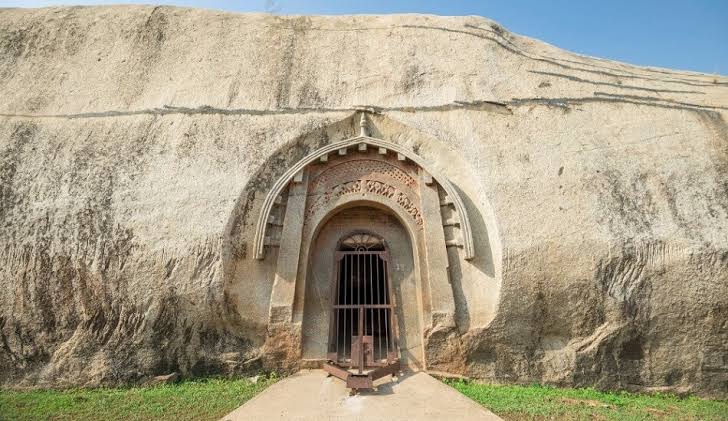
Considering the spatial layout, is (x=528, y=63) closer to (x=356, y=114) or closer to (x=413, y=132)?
(x=413, y=132)

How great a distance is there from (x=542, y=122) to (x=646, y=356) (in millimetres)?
4255

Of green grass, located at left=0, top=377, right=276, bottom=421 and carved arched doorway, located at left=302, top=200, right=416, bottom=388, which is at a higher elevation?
carved arched doorway, located at left=302, top=200, right=416, bottom=388

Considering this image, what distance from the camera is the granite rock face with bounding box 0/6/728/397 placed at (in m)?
6.88

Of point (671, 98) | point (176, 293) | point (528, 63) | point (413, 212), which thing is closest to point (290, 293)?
point (176, 293)

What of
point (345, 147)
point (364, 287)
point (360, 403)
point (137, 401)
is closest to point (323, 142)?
point (345, 147)

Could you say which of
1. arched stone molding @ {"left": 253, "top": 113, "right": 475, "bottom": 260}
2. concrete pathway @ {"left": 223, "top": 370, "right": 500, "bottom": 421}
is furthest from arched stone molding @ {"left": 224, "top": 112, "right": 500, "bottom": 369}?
concrete pathway @ {"left": 223, "top": 370, "right": 500, "bottom": 421}

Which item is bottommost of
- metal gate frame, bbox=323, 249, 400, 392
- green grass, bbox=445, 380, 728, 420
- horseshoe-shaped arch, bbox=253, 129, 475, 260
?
green grass, bbox=445, 380, 728, 420

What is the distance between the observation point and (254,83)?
8914mm

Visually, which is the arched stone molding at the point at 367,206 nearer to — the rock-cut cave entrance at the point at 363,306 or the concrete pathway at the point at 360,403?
the rock-cut cave entrance at the point at 363,306

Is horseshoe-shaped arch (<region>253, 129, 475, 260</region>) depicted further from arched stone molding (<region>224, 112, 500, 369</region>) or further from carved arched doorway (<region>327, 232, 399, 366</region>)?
carved arched doorway (<region>327, 232, 399, 366</region>)

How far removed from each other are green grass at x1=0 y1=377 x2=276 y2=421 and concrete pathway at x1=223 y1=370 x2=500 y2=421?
1.38ft

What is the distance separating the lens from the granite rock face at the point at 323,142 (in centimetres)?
688

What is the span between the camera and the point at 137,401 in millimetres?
6090

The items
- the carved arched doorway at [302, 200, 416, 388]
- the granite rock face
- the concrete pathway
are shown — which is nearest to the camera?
the concrete pathway
